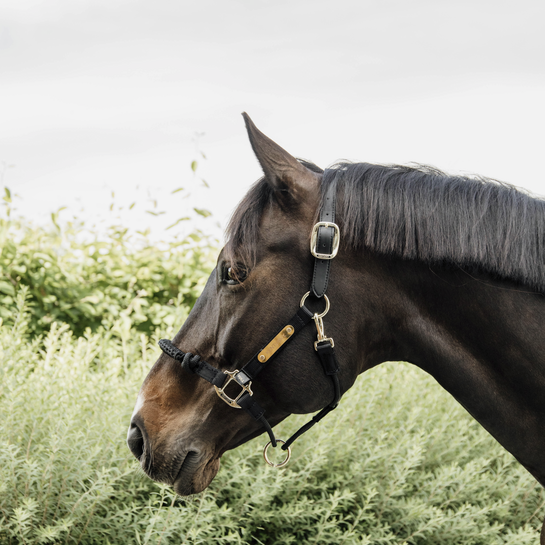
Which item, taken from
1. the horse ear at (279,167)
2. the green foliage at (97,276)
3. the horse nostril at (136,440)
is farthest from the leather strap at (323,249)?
the green foliage at (97,276)

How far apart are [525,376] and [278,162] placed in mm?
1006

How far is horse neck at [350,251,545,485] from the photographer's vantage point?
60.2 inches

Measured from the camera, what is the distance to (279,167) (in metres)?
1.59

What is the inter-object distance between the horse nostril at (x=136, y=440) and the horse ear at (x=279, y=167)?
96 centimetres

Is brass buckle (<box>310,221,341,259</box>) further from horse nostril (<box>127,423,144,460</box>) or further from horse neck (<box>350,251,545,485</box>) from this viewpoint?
horse nostril (<box>127,423,144,460</box>)

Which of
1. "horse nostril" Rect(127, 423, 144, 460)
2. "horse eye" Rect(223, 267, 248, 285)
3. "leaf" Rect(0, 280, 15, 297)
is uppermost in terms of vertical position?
"horse eye" Rect(223, 267, 248, 285)

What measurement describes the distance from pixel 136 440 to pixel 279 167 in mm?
1069

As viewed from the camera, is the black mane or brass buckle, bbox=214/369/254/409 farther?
brass buckle, bbox=214/369/254/409

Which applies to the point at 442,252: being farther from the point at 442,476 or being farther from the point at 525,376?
the point at 442,476

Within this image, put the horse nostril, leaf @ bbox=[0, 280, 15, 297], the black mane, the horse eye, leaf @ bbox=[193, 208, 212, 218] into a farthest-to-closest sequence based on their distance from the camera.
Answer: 1. leaf @ bbox=[193, 208, 212, 218]
2. leaf @ bbox=[0, 280, 15, 297]
3. the horse nostril
4. the horse eye
5. the black mane

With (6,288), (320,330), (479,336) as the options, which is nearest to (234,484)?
(320,330)

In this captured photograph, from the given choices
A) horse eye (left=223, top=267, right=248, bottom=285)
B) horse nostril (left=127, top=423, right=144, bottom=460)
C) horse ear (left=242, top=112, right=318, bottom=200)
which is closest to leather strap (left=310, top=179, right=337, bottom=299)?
horse ear (left=242, top=112, right=318, bottom=200)

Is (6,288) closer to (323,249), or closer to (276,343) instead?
(276,343)

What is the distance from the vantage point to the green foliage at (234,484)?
221 cm
